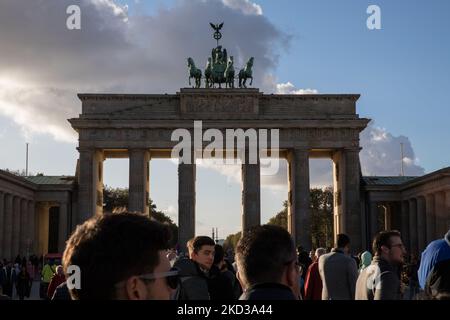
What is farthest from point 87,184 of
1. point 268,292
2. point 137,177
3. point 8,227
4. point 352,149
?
point 268,292

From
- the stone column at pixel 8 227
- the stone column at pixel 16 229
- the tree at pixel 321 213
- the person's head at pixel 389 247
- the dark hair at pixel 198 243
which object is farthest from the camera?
the tree at pixel 321 213

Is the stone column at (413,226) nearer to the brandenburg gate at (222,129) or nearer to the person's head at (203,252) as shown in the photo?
the brandenburg gate at (222,129)

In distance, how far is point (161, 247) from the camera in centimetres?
441

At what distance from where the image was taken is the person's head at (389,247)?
9.57m

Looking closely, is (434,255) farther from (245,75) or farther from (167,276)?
(245,75)

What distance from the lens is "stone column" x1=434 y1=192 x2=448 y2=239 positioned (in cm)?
6588

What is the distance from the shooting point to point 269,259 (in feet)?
18.1

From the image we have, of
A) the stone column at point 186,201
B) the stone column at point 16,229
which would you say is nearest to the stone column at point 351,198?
the stone column at point 186,201

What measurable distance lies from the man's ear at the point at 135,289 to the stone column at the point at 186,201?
6952 cm

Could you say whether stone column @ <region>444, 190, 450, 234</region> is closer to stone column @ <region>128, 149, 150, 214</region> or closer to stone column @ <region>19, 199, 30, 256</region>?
stone column @ <region>128, 149, 150, 214</region>

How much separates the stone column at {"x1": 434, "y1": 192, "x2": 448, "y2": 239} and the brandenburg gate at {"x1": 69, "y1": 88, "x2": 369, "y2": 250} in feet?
28.3

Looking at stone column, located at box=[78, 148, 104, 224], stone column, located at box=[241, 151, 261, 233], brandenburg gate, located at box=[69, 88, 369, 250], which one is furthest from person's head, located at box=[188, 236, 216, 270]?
stone column, located at box=[78, 148, 104, 224]
